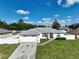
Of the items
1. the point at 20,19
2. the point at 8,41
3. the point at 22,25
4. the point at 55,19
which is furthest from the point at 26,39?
the point at 20,19

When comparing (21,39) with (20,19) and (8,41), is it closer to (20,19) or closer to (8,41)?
(8,41)

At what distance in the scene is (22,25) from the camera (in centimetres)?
10212

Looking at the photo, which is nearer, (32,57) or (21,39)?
(32,57)

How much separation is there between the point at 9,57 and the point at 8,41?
1284 centimetres

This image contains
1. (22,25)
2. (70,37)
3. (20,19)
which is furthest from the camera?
(20,19)

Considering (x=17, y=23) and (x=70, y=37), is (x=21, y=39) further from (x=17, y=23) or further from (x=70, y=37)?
(x=17, y=23)

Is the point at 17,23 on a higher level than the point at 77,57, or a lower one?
higher

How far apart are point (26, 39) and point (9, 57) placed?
14581mm

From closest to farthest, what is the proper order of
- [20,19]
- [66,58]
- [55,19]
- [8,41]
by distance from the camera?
[66,58] < [8,41] < [55,19] < [20,19]

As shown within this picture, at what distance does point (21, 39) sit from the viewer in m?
33.4

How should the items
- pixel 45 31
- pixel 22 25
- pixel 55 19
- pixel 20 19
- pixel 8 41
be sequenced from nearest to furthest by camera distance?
pixel 8 41
pixel 45 31
pixel 55 19
pixel 22 25
pixel 20 19

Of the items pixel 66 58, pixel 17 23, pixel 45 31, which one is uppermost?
pixel 17 23

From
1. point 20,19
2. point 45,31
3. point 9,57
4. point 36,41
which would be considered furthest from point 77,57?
point 20,19

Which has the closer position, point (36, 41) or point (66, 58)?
point (66, 58)
